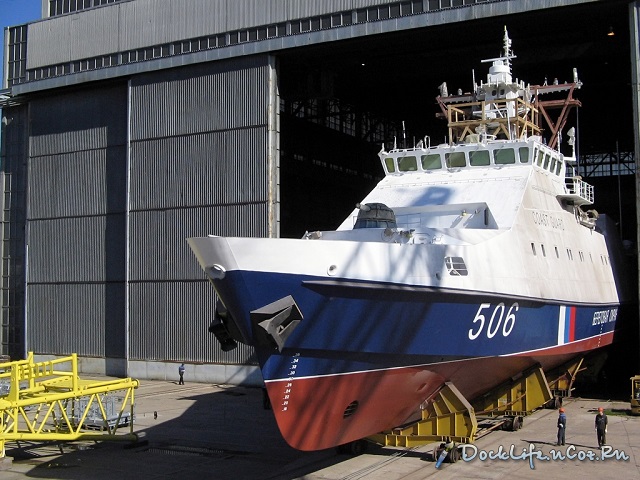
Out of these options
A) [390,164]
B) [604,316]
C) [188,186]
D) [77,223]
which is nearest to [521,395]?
[604,316]

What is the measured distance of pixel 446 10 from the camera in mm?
23062

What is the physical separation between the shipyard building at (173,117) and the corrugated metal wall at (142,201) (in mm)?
64

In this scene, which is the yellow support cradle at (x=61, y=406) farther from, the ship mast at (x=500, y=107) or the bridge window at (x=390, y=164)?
the ship mast at (x=500, y=107)

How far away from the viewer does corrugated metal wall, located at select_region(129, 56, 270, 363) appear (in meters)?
26.2

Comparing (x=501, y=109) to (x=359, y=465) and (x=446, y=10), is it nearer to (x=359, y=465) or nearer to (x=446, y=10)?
(x=446, y=10)

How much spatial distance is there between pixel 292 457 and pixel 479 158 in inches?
332

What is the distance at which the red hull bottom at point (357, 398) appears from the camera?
36.3 feet

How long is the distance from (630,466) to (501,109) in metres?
10.8

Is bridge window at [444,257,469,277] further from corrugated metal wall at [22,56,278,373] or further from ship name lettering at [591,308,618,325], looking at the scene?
corrugated metal wall at [22,56,278,373]

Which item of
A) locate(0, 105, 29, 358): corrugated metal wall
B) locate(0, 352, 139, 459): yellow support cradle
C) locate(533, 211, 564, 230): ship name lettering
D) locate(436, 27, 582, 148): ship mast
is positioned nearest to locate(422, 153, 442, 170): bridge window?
locate(436, 27, 582, 148): ship mast

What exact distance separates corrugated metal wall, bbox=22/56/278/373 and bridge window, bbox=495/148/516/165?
9839 millimetres

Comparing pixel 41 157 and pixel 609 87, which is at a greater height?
pixel 609 87

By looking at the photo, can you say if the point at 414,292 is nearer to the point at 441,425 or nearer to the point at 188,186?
the point at 441,425

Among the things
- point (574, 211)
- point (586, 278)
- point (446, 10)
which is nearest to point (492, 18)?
point (446, 10)
